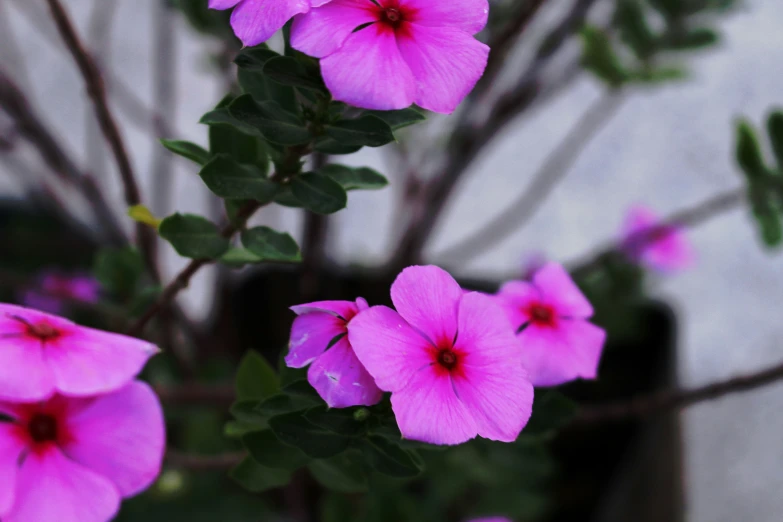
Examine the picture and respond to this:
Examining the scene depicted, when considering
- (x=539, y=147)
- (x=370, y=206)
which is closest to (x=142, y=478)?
(x=370, y=206)

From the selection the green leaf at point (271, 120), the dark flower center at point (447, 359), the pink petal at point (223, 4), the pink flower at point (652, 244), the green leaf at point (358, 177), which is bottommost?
the pink flower at point (652, 244)

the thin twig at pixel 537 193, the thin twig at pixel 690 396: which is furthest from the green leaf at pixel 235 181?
the thin twig at pixel 537 193

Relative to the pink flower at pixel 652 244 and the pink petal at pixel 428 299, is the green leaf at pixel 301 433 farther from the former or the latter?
the pink flower at pixel 652 244

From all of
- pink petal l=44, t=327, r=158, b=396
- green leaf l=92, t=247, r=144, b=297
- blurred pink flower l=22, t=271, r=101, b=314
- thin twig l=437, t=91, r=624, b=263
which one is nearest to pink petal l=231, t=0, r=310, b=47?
pink petal l=44, t=327, r=158, b=396

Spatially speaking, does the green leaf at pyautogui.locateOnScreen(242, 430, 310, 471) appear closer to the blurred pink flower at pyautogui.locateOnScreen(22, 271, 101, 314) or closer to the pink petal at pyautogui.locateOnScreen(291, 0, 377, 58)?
the pink petal at pyautogui.locateOnScreen(291, 0, 377, 58)

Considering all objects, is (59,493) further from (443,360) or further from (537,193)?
(537,193)

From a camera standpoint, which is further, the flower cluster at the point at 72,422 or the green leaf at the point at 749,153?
the green leaf at the point at 749,153
